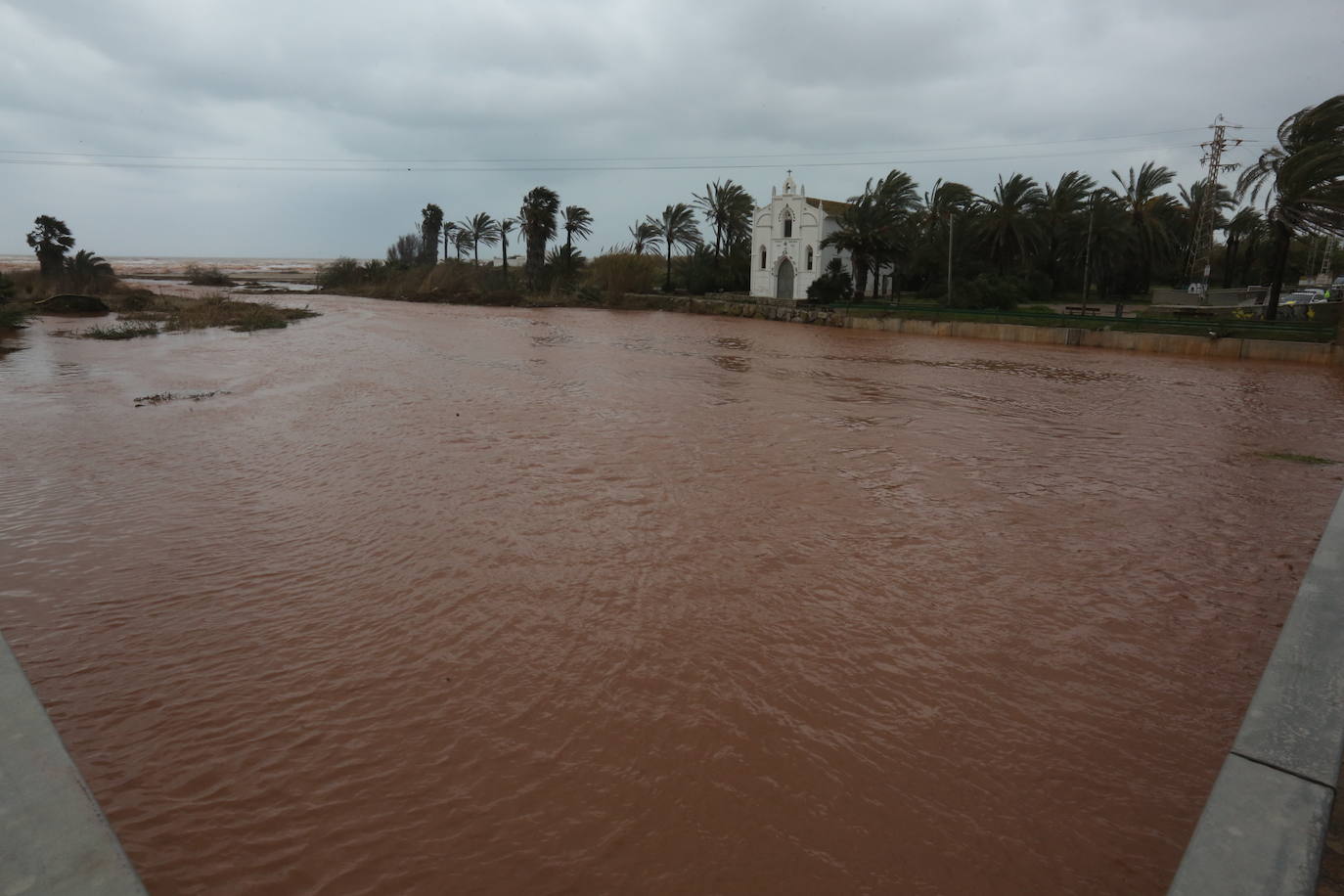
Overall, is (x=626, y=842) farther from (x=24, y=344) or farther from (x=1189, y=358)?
(x=1189, y=358)

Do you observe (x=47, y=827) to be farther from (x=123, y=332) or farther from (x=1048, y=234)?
(x=1048, y=234)

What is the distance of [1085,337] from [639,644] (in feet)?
101

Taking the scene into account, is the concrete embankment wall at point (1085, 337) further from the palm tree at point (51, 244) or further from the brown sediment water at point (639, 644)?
the palm tree at point (51, 244)

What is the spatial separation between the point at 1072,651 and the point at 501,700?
3.79 meters

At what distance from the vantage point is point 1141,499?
8.88 meters

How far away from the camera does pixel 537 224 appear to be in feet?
208

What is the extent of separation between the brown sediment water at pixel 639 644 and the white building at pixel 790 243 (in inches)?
1800

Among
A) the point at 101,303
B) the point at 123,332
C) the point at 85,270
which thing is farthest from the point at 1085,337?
the point at 85,270

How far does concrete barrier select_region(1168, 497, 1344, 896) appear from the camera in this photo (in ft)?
7.10

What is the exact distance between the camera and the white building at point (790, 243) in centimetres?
5556

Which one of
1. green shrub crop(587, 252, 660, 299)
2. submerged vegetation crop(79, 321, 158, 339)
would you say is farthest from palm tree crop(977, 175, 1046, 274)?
submerged vegetation crop(79, 321, 158, 339)

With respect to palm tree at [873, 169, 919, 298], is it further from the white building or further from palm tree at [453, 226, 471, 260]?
palm tree at [453, 226, 471, 260]

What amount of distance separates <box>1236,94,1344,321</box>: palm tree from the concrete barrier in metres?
31.6

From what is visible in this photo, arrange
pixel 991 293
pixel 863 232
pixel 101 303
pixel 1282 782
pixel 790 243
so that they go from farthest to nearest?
pixel 790 243 < pixel 863 232 < pixel 991 293 < pixel 101 303 < pixel 1282 782
